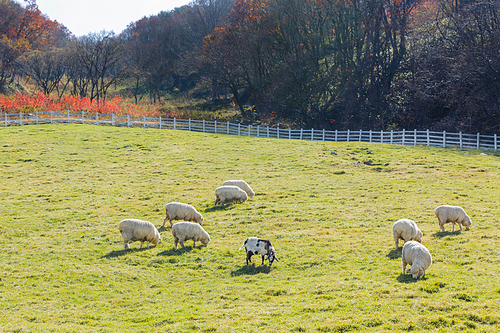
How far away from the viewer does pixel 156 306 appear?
9.89 metres

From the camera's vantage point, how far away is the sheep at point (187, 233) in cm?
1347

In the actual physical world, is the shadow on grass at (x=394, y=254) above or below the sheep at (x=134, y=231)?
below

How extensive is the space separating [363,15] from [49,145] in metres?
33.8

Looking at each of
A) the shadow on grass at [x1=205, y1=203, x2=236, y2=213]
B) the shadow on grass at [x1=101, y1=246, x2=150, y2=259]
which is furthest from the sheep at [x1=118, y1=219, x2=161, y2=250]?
the shadow on grass at [x1=205, y1=203, x2=236, y2=213]

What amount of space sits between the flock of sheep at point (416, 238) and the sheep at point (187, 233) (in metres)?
5.72

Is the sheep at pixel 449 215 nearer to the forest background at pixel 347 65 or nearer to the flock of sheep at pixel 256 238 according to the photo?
the flock of sheep at pixel 256 238

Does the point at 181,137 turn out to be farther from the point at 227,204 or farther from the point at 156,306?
the point at 156,306

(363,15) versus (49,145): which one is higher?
(363,15)

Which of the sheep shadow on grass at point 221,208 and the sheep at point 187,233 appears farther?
the sheep shadow on grass at point 221,208

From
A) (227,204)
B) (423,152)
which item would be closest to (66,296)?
(227,204)

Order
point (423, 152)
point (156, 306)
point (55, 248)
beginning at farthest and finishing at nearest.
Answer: point (423, 152) < point (55, 248) < point (156, 306)

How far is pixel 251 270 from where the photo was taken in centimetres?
1196

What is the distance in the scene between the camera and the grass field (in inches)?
356

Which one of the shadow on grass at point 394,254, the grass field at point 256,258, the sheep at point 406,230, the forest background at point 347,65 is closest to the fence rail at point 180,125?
the forest background at point 347,65
